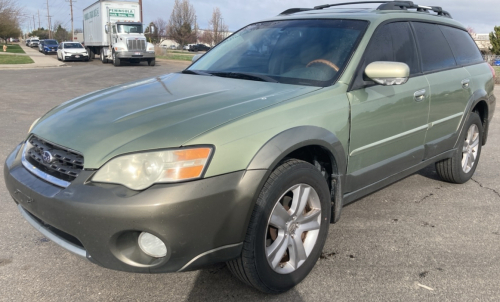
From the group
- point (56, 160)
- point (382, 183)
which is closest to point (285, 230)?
point (382, 183)

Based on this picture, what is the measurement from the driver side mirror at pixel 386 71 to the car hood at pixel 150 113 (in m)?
0.48

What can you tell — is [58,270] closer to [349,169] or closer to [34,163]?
[34,163]

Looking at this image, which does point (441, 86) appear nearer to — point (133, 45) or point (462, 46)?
point (462, 46)

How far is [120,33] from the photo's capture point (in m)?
26.2

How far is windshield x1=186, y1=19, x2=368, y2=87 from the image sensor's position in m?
3.14

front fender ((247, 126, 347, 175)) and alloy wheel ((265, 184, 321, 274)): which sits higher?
front fender ((247, 126, 347, 175))

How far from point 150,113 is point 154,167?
521mm

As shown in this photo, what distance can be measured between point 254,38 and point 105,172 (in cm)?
216

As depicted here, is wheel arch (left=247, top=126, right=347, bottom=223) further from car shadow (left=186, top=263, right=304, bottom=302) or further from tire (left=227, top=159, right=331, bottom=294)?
car shadow (left=186, top=263, right=304, bottom=302)

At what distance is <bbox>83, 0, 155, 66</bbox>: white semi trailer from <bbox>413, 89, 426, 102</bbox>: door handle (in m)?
23.5

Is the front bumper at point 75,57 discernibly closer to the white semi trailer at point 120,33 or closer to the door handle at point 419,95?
the white semi trailer at point 120,33

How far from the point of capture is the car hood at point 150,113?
223cm

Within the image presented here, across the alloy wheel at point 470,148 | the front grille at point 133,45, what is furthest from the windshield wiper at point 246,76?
the front grille at point 133,45

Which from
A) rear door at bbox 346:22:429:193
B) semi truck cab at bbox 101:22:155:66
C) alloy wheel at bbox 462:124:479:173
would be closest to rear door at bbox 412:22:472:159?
rear door at bbox 346:22:429:193
